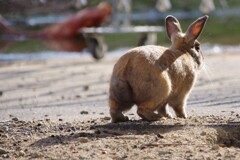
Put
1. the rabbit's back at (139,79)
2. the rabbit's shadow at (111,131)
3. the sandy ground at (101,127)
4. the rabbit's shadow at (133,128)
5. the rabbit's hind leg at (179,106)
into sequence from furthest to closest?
the rabbit's hind leg at (179,106), the rabbit's back at (139,79), the rabbit's shadow at (133,128), the rabbit's shadow at (111,131), the sandy ground at (101,127)

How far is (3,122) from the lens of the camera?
7676 mm

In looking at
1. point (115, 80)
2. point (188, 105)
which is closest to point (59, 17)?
point (188, 105)

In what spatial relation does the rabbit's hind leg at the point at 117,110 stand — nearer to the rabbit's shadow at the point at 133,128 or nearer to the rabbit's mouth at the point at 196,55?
the rabbit's shadow at the point at 133,128

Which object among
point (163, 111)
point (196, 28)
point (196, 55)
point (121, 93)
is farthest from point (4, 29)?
point (121, 93)

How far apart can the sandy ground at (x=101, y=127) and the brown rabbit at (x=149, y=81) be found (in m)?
0.17

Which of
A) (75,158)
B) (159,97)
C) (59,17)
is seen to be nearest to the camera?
(75,158)

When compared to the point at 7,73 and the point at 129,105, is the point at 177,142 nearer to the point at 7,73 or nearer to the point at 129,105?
the point at 129,105

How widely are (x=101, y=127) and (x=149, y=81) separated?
57cm

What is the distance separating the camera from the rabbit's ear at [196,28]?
24.6 ft

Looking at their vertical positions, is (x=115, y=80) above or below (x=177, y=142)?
above

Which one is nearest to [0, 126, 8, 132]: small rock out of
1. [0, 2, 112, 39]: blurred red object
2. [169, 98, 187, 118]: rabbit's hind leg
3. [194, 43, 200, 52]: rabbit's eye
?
[169, 98, 187, 118]: rabbit's hind leg

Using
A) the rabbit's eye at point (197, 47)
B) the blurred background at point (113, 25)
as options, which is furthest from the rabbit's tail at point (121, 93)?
the blurred background at point (113, 25)

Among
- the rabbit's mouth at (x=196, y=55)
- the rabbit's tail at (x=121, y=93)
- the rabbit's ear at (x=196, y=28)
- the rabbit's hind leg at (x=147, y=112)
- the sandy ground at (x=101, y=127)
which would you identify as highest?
the rabbit's ear at (x=196, y=28)

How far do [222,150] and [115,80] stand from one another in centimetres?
142
